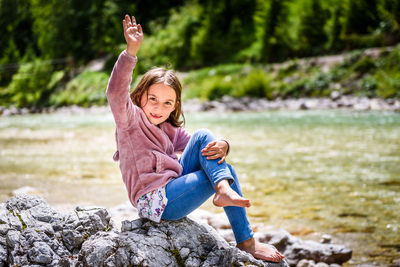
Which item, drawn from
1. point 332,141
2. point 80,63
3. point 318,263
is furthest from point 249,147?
point 80,63

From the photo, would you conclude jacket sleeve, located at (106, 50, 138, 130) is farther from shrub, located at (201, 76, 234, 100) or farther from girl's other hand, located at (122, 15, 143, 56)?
shrub, located at (201, 76, 234, 100)

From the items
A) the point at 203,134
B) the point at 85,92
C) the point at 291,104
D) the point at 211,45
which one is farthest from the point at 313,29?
the point at 203,134

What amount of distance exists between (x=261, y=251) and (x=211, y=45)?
962 inches

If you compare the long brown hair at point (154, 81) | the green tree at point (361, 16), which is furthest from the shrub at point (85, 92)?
the long brown hair at point (154, 81)

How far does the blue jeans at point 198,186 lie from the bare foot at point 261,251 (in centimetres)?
3

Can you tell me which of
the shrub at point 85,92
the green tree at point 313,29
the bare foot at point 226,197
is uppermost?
the green tree at point 313,29

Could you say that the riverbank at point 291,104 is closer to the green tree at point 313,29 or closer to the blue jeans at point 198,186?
the green tree at point 313,29

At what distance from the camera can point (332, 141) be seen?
24.5 ft

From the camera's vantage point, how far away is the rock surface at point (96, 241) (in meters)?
1.59

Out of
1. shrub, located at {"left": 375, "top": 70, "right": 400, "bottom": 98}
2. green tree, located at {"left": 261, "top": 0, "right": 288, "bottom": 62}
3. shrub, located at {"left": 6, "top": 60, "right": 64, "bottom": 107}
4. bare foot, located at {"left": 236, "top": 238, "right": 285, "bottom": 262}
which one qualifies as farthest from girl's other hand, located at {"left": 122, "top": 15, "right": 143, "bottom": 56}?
shrub, located at {"left": 6, "top": 60, "right": 64, "bottom": 107}

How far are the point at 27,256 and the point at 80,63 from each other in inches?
1270

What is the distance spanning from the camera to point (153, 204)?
73.7 inches

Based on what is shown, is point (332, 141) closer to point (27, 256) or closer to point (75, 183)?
point (75, 183)

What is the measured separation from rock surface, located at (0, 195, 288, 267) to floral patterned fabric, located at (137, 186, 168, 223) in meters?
0.04
